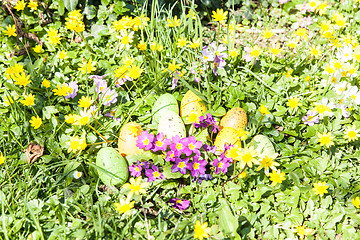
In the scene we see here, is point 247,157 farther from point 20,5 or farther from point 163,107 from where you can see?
point 20,5

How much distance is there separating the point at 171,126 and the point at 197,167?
36cm

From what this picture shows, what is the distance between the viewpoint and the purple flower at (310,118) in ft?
8.32

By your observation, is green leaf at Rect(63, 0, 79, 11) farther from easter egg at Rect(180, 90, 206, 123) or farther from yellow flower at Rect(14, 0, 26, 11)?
easter egg at Rect(180, 90, 206, 123)

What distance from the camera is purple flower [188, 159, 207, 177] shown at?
2.24 metres

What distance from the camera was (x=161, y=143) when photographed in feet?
7.41

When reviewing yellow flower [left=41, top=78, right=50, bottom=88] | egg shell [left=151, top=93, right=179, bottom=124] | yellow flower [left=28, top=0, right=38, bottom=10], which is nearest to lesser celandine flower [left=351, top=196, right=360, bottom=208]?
egg shell [left=151, top=93, right=179, bottom=124]

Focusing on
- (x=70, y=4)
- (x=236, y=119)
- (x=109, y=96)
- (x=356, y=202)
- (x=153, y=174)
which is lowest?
(x=356, y=202)

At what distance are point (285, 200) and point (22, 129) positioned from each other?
7.17ft

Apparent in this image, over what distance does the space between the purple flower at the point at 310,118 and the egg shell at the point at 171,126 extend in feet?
3.50

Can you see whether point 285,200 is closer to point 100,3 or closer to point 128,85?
point 128,85

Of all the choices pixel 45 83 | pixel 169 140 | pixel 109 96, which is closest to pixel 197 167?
pixel 169 140

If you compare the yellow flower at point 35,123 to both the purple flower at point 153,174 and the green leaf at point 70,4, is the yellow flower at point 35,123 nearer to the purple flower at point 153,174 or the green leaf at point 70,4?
the purple flower at point 153,174

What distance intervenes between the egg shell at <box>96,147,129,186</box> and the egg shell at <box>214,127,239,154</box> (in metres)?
0.71

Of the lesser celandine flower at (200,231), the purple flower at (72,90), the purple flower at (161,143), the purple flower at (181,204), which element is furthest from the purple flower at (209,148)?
the purple flower at (72,90)
